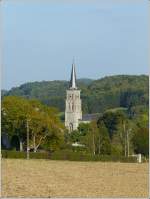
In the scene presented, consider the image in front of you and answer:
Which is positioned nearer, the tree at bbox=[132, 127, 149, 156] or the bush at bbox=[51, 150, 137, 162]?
the bush at bbox=[51, 150, 137, 162]

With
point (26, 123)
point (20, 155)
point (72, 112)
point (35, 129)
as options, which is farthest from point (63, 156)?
point (72, 112)

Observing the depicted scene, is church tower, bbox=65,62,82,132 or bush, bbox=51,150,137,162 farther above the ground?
church tower, bbox=65,62,82,132

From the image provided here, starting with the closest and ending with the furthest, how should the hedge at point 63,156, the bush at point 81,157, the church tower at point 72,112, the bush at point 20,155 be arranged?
the bush at point 20,155 → the hedge at point 63,156 → the bush at point 81,157 → the church tower at point 72,112

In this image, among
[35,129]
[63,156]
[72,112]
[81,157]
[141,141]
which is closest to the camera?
[81,157]

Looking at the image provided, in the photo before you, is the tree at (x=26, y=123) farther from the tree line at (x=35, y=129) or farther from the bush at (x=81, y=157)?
the bush at (x=81, y=157)

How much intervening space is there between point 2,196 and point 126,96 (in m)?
155

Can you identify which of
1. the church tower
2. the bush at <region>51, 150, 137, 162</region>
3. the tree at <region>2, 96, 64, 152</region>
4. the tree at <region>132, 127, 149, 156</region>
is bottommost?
the bush at <region>51, 150, 137, 162</region>

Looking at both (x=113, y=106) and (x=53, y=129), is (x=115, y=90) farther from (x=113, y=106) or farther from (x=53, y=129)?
(x=53, y=129)

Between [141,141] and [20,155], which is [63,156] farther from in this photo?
[141,141]

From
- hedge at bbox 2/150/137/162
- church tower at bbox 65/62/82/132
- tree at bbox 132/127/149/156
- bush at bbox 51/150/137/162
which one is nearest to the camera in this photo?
hedge at bbox 2/150/137/162

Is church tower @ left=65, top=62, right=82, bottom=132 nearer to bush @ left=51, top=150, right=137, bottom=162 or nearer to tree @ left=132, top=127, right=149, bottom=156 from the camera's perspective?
tree @ left=132, top=127, right=149, bottom=156

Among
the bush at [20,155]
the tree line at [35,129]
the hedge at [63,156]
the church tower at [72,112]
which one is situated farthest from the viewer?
the church tower at [72,112]

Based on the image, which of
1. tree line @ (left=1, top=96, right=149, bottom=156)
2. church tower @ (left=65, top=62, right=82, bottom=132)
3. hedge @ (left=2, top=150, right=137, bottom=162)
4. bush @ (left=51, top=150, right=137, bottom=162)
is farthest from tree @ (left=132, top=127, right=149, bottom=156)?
church tower @ (left=65, top=62, right=82, bottom=132)

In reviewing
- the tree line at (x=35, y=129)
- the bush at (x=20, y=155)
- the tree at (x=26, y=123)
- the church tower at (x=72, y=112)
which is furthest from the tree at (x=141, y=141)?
the church tower at (x=72, y=112)
